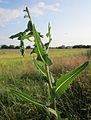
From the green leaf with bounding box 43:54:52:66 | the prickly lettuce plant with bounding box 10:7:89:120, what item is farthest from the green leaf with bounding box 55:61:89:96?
the green leaf with bounding box 43:54:52:66

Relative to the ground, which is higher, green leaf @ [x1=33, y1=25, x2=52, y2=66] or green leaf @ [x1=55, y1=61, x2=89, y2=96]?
green leaf @ [x1=33, y1=25, x2=52, y2=66]

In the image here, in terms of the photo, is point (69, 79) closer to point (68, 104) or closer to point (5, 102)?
point (68, 104)

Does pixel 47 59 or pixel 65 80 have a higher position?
pixel 47 59

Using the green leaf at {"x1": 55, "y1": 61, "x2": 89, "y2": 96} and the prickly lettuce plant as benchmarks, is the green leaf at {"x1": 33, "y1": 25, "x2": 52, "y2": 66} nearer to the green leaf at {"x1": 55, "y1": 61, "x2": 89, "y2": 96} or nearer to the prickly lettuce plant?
the prickly lettuce plant

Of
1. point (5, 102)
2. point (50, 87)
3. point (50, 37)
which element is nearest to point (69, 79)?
point (50, 87)

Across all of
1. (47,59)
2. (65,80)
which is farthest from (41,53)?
(65,80)

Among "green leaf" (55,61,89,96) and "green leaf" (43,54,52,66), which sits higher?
"green leaf" (43,54,52,66)

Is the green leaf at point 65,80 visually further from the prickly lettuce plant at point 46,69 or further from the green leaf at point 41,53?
the green leaf at point 41,53

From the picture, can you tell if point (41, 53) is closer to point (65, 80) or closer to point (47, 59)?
point (47, 59)

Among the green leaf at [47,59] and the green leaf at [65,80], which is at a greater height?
the green leaf at [47,59]

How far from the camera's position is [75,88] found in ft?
17.5

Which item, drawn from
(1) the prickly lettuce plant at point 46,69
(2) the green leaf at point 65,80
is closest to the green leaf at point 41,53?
(1) the prickly lettuce plant at point 46,69

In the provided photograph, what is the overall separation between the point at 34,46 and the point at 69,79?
0.22m

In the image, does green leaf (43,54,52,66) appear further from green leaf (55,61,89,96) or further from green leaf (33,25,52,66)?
green leaf (55,61,89,96)
